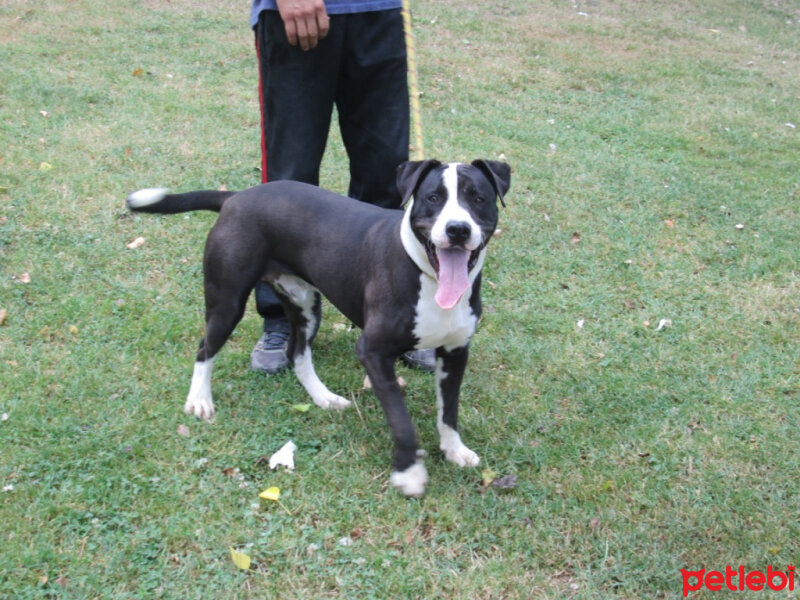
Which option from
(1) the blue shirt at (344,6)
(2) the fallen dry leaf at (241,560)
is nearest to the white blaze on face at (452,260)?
(1) the blue shirt at (344,6)

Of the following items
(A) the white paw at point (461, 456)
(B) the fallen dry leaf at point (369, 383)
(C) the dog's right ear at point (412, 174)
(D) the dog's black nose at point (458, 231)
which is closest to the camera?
(D) the dog's black nose at point (458, 231)

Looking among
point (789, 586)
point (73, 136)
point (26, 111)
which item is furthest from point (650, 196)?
point (26, 111)

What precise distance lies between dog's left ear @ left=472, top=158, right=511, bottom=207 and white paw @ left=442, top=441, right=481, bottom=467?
1143 mm

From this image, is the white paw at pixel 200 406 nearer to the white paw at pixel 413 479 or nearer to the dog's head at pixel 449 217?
the white paw at pixel 413 479

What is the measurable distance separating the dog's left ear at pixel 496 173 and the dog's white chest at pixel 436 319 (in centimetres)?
45

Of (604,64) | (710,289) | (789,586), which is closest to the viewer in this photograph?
(789,586)

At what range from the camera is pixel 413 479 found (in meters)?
3.25

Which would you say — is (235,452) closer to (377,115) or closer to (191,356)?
(191,356)

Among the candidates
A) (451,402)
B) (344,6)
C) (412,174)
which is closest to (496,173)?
(412,174)

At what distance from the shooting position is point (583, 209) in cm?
625

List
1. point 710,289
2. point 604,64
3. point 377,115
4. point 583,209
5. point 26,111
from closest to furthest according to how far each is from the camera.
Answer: point 377,115, point 710,289, point 583,209, point 26,111, point 604,64

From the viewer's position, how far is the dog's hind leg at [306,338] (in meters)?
3.91

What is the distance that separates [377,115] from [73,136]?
4012mm

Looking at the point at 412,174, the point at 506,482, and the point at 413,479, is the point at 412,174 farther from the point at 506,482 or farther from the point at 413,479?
the point at 506,482
